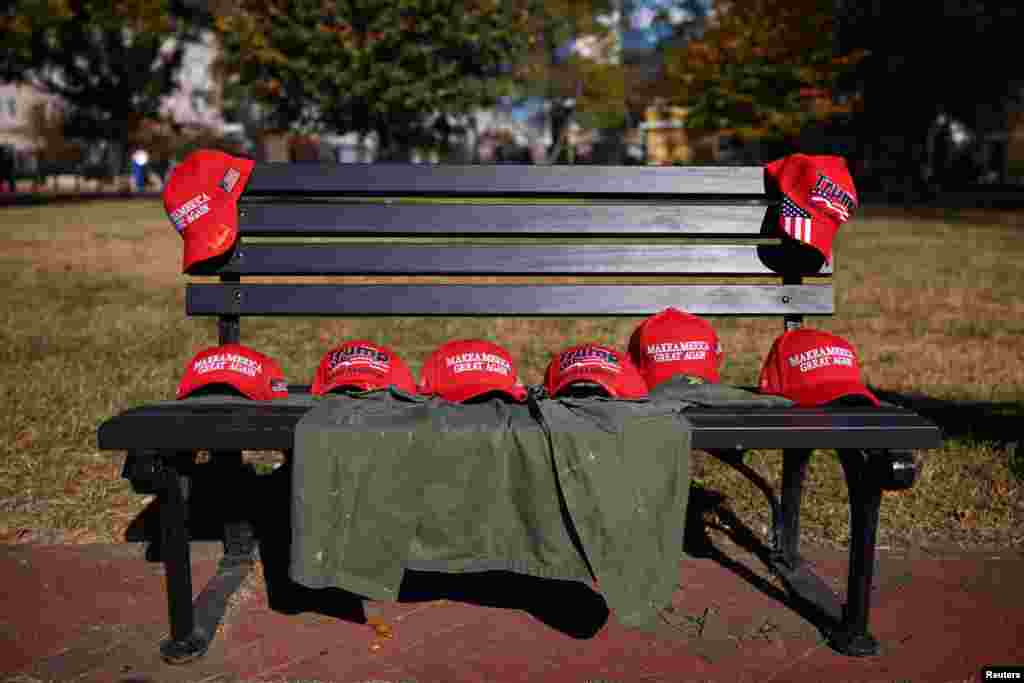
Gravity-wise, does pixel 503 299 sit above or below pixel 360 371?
above

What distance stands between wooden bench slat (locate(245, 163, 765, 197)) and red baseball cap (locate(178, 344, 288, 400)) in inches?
25.8

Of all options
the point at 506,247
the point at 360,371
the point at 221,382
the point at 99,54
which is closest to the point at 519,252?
the point at 506,247

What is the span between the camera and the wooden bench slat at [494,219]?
353 centimetres

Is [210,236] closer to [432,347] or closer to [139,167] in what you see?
[432,347]

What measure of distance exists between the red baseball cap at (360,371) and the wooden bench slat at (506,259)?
0.39 metres

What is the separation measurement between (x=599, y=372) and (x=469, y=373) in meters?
0.38

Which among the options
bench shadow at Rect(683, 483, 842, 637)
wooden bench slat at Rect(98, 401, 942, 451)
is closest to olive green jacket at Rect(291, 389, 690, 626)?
wooden bench slat at Rect(98, 401, 942, 451)

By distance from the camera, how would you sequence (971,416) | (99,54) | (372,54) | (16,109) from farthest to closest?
(16,109) < (99,54) < (372,54) < (971,416)

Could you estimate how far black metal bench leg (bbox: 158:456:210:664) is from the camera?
274cm

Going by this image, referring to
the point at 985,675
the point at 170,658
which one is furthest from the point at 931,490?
the point at 170,658

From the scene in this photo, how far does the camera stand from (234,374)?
10.1 ft

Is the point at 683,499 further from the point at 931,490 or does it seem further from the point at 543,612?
the point at 931,490

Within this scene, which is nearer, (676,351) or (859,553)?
(859,553)

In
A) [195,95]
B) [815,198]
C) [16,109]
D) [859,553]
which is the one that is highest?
[195,95]
